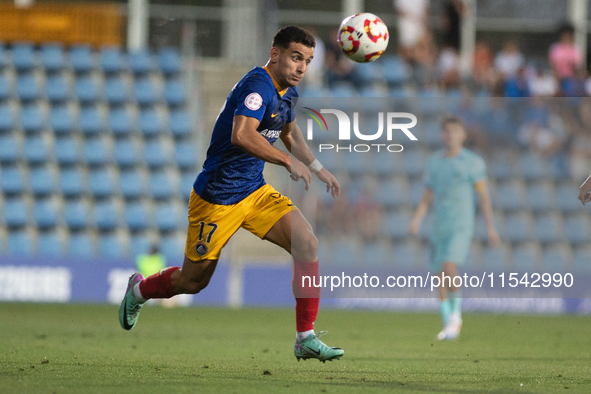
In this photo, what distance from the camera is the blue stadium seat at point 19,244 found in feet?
44.8

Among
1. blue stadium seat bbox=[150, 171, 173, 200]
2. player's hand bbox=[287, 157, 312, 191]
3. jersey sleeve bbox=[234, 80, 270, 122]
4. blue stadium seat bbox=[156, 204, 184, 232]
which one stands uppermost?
jersey sleeve bbox=[234, 80, 270, 122]

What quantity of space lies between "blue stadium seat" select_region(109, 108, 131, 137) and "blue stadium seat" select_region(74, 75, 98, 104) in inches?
17.9

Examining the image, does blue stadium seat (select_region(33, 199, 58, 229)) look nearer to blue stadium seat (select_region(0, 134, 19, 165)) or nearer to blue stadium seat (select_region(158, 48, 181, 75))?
blue stadium seat (select_region(0, 134, 19, 165))

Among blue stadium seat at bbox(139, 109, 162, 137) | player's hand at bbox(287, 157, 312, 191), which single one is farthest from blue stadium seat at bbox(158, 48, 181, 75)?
player's hand at bbox(287, 157, 312, 191)

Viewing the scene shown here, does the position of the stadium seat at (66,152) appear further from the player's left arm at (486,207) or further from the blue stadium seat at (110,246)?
the player's left arm at (486,207)

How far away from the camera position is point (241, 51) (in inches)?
638

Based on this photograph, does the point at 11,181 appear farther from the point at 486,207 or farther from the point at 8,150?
the point at 486,207

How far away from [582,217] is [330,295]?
4.80 meters

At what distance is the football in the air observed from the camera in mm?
6219

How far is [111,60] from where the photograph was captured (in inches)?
612

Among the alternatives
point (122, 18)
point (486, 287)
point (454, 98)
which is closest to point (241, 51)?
point (122, 18)

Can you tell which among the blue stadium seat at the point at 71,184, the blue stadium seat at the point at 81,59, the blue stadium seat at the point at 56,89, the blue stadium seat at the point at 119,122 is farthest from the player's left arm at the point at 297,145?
the blue stadium seat at the point at 81,59

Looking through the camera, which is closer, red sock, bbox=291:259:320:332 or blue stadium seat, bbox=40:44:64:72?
red sock, bbox=291:259:320:332

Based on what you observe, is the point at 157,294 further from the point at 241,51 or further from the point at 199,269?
the point at 241,51
